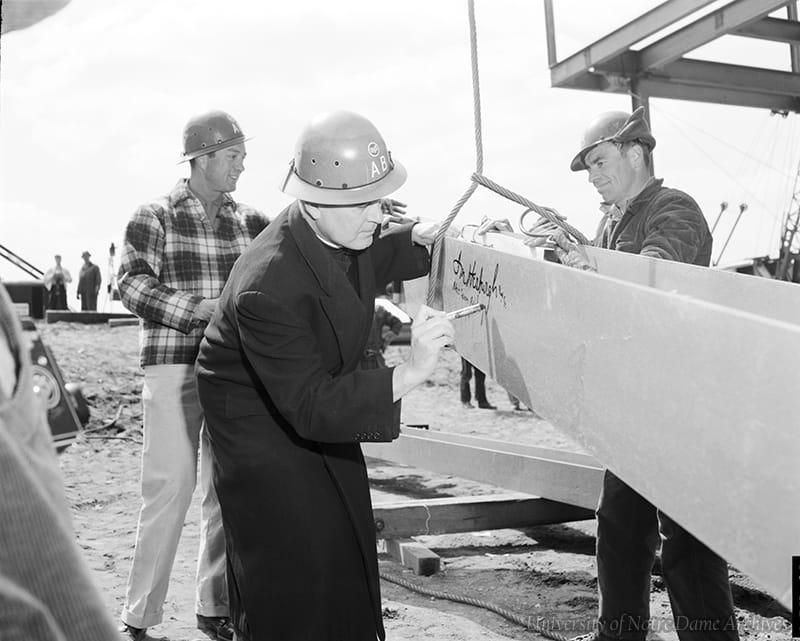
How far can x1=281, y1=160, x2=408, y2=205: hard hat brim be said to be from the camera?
218cm

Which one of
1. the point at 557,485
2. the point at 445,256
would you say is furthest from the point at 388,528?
the point at 445,256

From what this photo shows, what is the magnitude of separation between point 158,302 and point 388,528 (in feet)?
5.56

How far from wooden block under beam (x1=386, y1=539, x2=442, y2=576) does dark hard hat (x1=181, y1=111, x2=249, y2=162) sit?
6.79ft

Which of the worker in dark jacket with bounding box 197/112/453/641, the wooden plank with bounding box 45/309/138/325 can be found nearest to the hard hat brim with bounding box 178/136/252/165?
the worker in dark jacket with bounding box 197/112/453/641

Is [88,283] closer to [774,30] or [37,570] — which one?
[774,30]

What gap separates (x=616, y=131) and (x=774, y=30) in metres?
6.08

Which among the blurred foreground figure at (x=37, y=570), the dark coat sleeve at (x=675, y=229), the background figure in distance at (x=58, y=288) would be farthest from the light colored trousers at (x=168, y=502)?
the background figure in distance at (x=58, y=288)

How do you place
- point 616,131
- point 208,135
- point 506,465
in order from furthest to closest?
point 506,465, point 208,135, point 616,131

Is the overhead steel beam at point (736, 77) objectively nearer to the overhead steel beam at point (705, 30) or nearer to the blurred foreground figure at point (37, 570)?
the overhead steel beam at point (705, 30)

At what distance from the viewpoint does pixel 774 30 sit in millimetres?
8312

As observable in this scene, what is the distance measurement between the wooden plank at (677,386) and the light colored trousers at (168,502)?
52.2 inches

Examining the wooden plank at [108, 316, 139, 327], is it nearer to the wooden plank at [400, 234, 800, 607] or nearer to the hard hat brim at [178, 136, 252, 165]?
the hard hat brim at [178, 136, 252, 165]

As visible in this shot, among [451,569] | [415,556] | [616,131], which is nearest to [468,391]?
[451,569]
